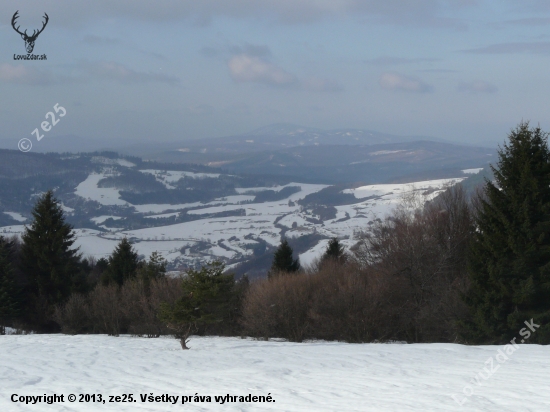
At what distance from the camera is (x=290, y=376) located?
583 inches

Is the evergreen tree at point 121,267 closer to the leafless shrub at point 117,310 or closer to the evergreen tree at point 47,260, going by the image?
the evergreen tree at point 47,260

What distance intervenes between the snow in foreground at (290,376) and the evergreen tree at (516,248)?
2.47m

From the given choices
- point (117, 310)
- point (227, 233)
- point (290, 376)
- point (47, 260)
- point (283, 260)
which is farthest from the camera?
point (227, 233)

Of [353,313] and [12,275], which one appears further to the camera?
[12,275]

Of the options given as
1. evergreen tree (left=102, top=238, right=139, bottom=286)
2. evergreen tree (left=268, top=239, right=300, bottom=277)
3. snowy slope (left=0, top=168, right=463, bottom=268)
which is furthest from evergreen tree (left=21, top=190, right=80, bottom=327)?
snowy slope (left=0, top=168, right=463, bottom=268)

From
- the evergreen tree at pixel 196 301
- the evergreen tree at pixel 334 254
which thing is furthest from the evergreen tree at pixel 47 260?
the evergreen tree at pixel 334 254

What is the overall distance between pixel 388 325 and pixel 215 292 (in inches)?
464

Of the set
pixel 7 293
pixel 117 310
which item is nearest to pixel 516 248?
pixel 117 310

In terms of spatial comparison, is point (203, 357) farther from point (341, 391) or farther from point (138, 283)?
point (138, 283)

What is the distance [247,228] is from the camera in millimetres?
166625

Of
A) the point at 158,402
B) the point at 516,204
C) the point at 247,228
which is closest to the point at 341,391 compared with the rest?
the point at 158,402

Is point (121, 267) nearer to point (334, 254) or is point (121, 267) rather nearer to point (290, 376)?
point (334, 254)

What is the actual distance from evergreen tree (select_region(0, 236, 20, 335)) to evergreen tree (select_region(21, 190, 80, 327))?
1.65 m

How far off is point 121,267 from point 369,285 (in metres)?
19.2
